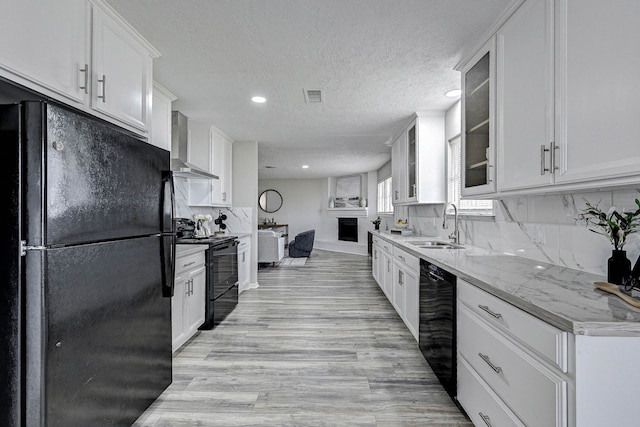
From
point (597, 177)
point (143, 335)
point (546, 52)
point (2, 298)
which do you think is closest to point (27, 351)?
point (2, 298)

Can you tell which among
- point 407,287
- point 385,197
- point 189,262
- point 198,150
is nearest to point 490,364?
point 407,287

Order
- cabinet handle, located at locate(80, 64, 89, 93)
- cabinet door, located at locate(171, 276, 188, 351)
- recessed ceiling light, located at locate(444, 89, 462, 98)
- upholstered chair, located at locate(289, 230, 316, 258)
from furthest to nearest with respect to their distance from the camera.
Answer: upholstered chair, located at locate(289, 230, 316, 258) → recessed ceiling light, located at locate(444, 89, 462, 98) → cabinet door, located at locate(171, 276, 188, 351) → cabinet handle, located at locate(80, 64, 89, 93)

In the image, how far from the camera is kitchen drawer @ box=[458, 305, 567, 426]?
3.49ft

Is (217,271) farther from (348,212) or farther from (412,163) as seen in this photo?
(348,212)

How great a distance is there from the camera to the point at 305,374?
2381mm

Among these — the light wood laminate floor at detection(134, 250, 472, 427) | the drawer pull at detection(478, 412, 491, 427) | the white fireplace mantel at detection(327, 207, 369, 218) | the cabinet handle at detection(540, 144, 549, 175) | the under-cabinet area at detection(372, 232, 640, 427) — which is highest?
the cabinet handle at detection(540, 144, 549, 175)

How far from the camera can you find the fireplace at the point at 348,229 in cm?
960

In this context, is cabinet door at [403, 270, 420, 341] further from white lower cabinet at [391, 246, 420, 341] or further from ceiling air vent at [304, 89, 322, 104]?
ceiling air vent at [304, 89, 322, 104]

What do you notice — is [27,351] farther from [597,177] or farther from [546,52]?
[546,52]

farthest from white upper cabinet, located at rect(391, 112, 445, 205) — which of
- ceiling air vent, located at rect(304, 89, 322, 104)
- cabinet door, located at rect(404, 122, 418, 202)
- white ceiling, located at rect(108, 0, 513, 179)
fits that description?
ceiling air vent, located at rect(304, 89, 322, 104)

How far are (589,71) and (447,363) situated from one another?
173 cm

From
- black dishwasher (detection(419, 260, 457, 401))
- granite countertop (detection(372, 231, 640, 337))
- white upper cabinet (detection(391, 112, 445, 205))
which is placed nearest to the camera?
granite countertop (detection(372, 231, 640, 337))

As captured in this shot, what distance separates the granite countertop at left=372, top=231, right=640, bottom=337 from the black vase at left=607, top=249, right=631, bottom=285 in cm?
9

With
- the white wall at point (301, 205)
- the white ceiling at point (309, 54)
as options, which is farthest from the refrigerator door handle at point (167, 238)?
the white wall at point (301, 205)
